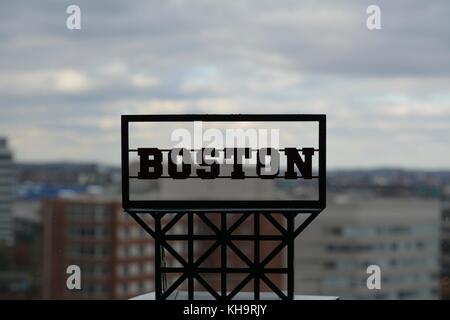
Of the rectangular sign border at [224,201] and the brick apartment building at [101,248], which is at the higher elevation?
the rectangular sign border at [224,201]

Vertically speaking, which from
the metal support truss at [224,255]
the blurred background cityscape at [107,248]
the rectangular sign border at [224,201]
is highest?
the rectangular sign border at [224,201]

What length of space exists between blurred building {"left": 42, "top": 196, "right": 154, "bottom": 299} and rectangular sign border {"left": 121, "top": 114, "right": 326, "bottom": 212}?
150 m

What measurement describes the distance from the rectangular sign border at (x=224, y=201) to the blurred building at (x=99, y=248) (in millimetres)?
150128

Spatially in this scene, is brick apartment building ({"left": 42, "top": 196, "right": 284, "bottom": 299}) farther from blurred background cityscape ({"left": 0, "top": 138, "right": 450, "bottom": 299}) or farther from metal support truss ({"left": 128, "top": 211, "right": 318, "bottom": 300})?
metal support truss ({"left": 128, "top": 211, "right": 318, "bottom": 300})

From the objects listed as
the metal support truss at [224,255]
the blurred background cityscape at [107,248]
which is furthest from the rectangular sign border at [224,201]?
the blurred background cityscape at [107,248]

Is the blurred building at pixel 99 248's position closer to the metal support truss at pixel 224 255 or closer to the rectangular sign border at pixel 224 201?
the metal support truss at pixel 224 255

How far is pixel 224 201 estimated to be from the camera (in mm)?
18047

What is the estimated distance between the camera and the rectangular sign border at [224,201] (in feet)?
58.1

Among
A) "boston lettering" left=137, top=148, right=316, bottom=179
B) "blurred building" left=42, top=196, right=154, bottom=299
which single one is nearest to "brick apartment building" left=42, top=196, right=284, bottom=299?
"blurred building" left=42, top=196, right=154, bottom=299

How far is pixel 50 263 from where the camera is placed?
600 feet

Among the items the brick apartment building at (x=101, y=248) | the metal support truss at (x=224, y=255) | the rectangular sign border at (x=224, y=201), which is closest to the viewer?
the rectangular sign border at (x=224, y=201)
